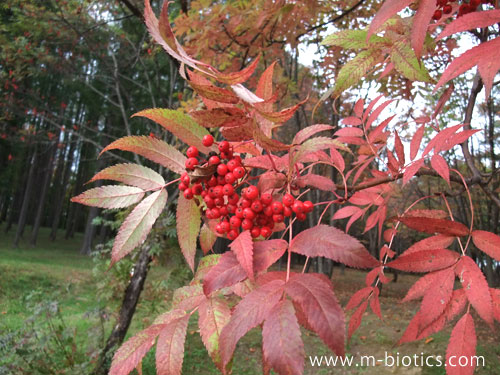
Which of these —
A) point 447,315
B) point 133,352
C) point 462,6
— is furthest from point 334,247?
point 462,6

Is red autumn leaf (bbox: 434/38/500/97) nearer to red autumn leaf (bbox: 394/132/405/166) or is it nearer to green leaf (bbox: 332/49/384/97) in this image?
green leaf (bbox: 332/49/384/97)

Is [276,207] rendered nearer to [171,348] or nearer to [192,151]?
[192,151]

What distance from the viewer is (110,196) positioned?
0.78 metres

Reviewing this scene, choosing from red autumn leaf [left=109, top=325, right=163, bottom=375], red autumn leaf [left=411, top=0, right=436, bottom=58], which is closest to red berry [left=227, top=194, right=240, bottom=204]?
red autumn leaf [left=109, top=325, right=163, bottom=375]

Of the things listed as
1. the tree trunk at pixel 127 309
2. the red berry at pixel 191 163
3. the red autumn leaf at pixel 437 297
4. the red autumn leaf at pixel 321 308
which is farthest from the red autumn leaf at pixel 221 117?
the tree trunk at pixel 127 309

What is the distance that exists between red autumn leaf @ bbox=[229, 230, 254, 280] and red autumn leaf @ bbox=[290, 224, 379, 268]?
8 centimetres

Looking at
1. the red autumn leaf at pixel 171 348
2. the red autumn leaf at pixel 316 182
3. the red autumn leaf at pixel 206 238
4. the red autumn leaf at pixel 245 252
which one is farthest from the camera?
the red autumn leaf at pixel 206 238

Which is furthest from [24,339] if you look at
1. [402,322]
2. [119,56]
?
[402,322]

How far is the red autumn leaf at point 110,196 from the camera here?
77 centimetres

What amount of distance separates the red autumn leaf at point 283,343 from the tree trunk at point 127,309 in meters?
3.94

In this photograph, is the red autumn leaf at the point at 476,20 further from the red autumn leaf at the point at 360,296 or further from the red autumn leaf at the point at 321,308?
the red autumn leaf at the point at 360,296

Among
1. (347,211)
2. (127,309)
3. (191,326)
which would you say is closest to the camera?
(347,211)

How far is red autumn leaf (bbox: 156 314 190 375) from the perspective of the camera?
0.67 metres

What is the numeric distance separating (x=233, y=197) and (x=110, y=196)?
293 mm
